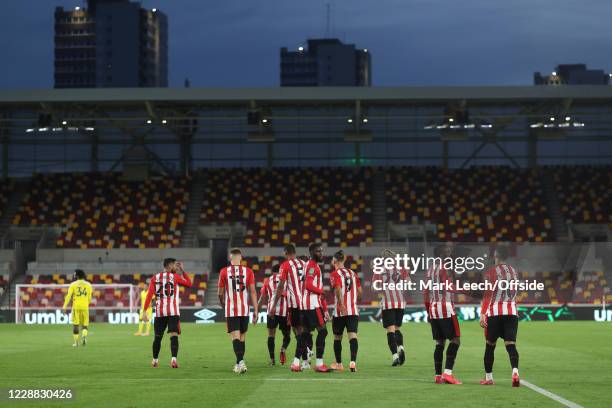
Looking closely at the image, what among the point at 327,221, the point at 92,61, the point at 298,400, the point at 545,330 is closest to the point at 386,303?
the point at 298,400

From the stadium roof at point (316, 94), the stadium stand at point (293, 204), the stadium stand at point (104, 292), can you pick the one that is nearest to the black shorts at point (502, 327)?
the stadium stand at point (104, 292)

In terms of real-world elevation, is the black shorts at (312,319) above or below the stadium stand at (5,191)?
below

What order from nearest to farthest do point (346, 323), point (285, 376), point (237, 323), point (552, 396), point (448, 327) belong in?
point (552, 396)
point (448, 327)
point (285, 376)
point (237, 323)
point (346, 323)

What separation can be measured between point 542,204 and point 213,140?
61.0 feet

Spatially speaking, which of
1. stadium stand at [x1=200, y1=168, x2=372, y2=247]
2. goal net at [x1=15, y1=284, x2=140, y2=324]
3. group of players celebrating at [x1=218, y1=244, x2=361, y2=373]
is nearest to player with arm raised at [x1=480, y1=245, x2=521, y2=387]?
group of players celebrating at [x1=218, y1=244, x2=361, y2=373]

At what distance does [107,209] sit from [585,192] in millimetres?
26105

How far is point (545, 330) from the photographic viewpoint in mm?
34781

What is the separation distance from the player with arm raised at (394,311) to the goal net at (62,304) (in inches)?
1020

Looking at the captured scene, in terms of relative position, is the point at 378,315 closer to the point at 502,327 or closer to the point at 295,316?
the point at 295,316

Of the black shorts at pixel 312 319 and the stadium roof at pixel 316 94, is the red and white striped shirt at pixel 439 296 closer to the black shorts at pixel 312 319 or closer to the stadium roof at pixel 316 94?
the black shorts at pixel 312 319

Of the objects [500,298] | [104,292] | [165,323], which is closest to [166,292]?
[165,323]

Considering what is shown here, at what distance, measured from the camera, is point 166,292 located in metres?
18.8

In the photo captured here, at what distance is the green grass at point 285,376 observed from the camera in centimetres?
1312

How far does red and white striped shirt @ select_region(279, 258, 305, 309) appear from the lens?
17453mm
